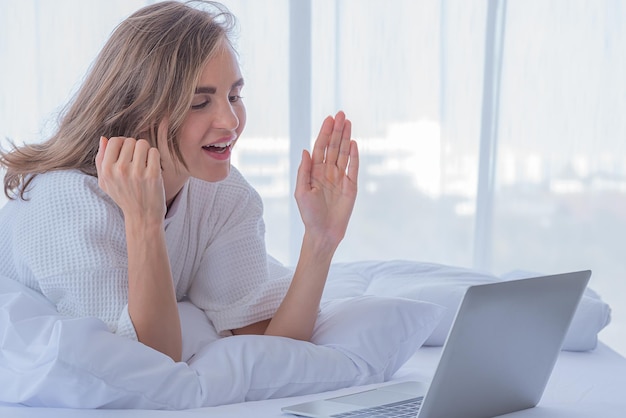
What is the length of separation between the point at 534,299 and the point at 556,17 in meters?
2.56

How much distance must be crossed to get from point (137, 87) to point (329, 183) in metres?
0.39

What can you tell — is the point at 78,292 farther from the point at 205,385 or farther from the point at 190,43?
the point at 190,43

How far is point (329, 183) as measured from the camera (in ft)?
5.42

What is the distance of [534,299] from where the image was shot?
116 centimetres

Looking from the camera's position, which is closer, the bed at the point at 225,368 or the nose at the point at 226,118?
the bed at the point at 225,368

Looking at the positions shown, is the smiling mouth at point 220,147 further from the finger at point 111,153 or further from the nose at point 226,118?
the finger at point 111,153

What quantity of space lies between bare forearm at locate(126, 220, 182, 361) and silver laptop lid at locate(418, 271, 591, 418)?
19.8 inches

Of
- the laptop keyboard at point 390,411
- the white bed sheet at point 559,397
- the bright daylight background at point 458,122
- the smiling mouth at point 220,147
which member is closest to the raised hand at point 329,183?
the smiling mouth at point 220,147

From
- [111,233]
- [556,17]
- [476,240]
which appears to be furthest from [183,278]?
[556,17]

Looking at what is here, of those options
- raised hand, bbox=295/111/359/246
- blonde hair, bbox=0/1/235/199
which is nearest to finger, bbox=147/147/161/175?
blonde hair, bbox=0/1/235/199

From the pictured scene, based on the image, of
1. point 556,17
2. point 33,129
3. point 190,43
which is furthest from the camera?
point 556,17

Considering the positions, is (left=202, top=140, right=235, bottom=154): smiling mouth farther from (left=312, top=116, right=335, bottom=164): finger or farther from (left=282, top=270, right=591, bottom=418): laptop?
(left=282, top=270, right=591, bottom=418): laptop

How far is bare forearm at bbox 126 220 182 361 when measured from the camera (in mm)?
1420

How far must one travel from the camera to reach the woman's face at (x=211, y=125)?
1.57 metres
